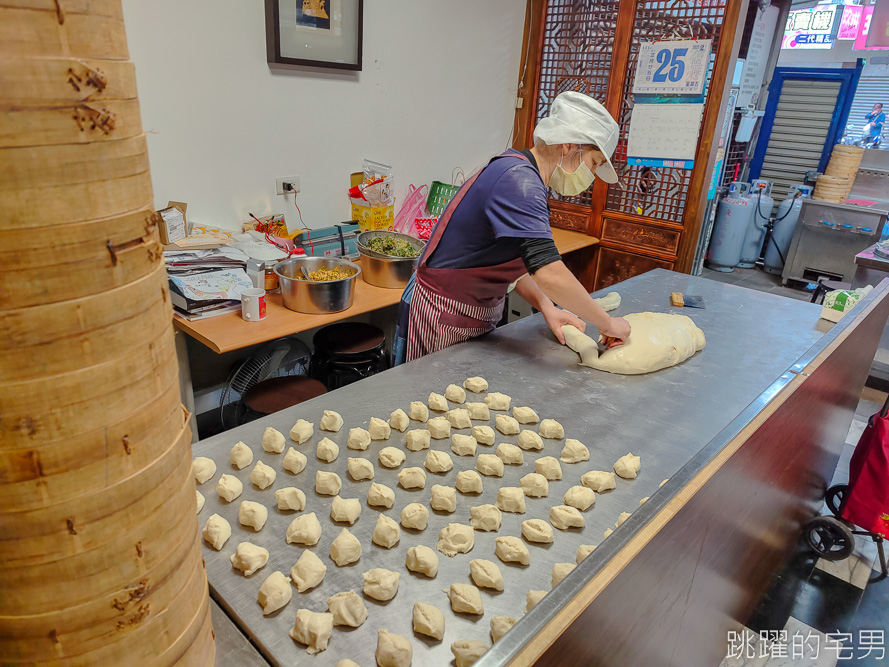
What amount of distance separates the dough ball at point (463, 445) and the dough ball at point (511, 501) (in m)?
0.19

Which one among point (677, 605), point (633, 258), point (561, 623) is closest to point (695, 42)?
point (633, 258)

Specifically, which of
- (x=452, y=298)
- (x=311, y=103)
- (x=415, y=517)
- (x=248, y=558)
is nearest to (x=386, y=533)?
(x=415, y=517)

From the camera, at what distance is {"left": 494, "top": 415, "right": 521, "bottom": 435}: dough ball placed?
166 centimetres

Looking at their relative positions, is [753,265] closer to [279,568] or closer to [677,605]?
[677,605]

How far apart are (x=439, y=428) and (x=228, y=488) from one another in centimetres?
59

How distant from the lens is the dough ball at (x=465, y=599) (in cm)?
106

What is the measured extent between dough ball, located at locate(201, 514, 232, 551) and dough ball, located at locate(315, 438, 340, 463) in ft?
0.99

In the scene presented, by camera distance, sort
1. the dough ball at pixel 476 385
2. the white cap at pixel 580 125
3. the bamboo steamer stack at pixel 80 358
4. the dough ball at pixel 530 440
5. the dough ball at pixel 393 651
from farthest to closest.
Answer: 1. the white cap at pixel 580 125
2. the dough ball at pixel 476 385
3. the dough ball at pixel 530 440
4. the dough ball at pixel 393 651
5. the bamboo steamer stack at pixel 80 358

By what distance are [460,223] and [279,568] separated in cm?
140

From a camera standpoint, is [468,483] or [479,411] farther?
[479,411]

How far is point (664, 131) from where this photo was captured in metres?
4.03

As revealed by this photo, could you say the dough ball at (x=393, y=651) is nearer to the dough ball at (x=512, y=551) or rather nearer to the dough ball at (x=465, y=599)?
the dough ball at (x=465, y=599)

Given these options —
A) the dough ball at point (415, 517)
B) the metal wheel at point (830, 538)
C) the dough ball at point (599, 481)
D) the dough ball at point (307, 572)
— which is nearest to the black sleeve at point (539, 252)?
the dough ball at point (599, 481)

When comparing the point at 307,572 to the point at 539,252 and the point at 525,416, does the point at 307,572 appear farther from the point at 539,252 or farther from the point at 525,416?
the point at 539,252
